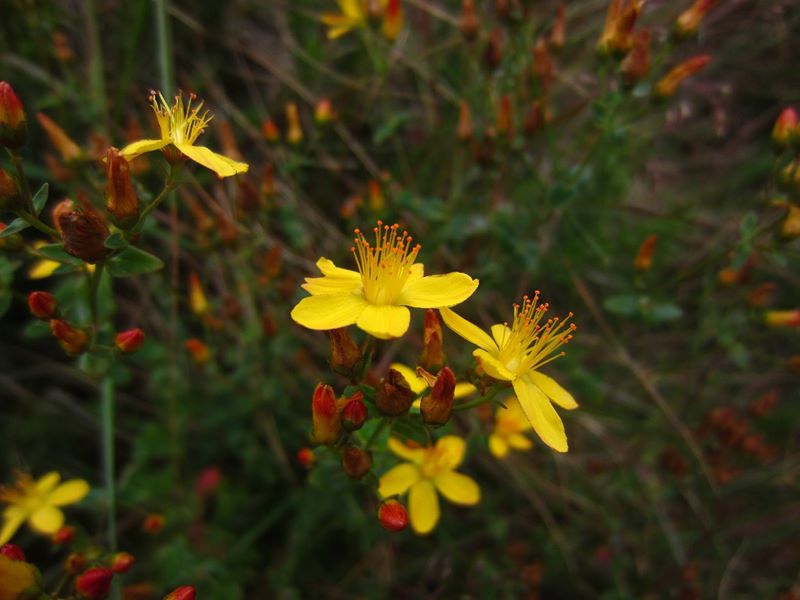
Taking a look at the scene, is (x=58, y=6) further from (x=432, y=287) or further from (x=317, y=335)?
(x=432, y=287)

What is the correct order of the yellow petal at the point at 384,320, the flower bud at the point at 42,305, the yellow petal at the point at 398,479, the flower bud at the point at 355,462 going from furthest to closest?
the yellow petal at the point at 398,479 → the flower bud at the point at 42,305 → the flower bud at the point at 355,462 → the yellow petal at the point at 384,320

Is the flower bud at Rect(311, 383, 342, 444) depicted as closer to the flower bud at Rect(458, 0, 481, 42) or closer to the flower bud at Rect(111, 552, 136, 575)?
the flower bud at Rect(111, 552, 136, 575)

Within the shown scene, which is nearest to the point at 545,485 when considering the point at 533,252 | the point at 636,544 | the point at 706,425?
the point at 636,544

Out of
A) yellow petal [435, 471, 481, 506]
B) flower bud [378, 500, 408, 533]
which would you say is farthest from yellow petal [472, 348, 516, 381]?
yellow petal [435, 471, 481, 506]

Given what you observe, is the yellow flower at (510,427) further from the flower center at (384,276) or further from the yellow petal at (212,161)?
the yellow petal at (212,161)

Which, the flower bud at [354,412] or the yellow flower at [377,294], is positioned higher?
the yellow flower at [377,294]

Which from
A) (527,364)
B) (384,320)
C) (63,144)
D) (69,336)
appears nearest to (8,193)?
(69,336)

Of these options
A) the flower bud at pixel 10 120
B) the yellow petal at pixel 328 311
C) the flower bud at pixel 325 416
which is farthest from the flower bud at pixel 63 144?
the flower bud at pixel 325 416
